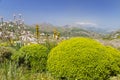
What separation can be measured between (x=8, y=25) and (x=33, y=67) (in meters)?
4.55

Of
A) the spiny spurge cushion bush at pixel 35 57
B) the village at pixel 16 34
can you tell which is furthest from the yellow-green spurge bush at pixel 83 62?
the village at pixel 16 34

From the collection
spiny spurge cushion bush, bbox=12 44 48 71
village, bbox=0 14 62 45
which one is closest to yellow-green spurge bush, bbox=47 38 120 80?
spiny spurge cushion bush, bbox=12 44 48 71

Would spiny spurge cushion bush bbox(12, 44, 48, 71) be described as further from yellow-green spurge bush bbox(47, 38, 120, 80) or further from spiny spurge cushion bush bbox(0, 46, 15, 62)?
yellow-green spurge bush bbox(47, 38, 120, 80)

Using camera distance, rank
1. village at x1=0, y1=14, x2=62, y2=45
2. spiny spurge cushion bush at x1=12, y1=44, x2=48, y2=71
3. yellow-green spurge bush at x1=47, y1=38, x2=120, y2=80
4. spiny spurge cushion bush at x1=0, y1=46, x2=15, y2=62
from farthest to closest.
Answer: village at x1=0, y1=14, x2=62, y2=45 < spiny spurge cushion bush at x1=0, y1=46, x2=15, y2=62 < spiny spurge cushion bush at x1=12, y1=44, x2=48, y2=71 < yellow-green spurge bush at x1=47, y1=38, x2=120, y2=80

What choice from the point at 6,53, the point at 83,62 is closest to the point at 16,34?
the point at 6,53

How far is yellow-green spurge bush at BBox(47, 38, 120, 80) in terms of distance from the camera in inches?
328

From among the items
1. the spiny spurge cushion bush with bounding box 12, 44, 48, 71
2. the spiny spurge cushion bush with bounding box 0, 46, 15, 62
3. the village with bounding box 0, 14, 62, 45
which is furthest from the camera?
the village with bounding box 0, 14, 62, 45

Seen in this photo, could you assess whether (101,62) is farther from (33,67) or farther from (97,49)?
(33,67)

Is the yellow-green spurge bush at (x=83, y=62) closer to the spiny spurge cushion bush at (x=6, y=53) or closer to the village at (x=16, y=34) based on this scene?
the spiny spurge cushion bush at (x=6, y=53)

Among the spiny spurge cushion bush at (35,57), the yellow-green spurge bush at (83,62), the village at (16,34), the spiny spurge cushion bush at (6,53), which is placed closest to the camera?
the yellow-green spurge bush at (83,62)

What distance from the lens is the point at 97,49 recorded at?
8.71 meters

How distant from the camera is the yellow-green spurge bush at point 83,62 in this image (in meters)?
8.34

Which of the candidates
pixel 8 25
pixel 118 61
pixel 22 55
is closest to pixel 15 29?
pixel 8 25

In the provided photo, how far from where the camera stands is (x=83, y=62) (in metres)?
8.42
